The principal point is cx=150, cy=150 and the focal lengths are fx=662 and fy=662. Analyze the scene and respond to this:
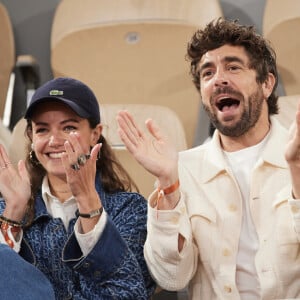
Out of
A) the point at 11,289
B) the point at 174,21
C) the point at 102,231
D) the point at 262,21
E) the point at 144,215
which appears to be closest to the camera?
the point at 11,289

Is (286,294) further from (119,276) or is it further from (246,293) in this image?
(119,276)

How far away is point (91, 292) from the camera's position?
1.05 metres

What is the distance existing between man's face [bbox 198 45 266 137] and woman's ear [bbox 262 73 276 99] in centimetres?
2

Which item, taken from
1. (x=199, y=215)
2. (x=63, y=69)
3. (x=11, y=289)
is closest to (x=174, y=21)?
(x=63, y=69)

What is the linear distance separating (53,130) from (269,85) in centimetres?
43

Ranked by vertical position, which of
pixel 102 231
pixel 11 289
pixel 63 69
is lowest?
pixel 63 69

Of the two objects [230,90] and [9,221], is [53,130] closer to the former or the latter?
[9,221]

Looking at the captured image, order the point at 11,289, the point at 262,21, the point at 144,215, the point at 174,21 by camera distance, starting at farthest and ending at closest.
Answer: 1. the point at 262,21
2. the point at 174,21
3. the point at 144,215
4. the point at 11,289

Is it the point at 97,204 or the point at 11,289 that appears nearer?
the point at 11,289

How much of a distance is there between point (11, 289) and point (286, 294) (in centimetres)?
64

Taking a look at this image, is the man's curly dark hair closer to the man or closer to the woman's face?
the man

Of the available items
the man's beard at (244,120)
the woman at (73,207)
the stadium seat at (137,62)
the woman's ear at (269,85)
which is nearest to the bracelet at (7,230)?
the woman at (73,207)

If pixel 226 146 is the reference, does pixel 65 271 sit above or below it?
below

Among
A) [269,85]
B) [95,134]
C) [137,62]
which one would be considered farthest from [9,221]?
[137,62]
